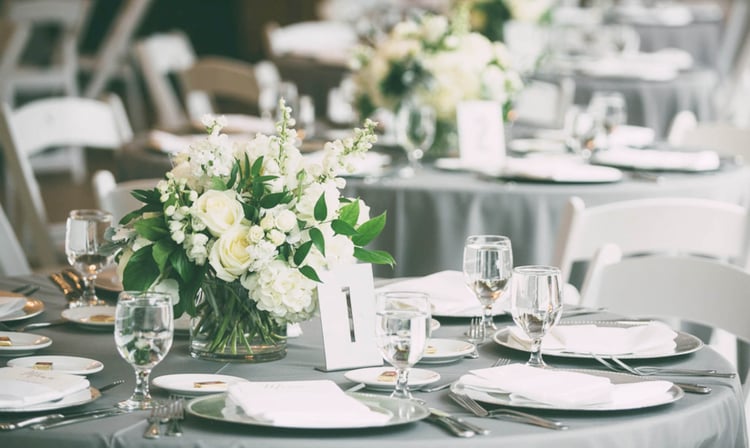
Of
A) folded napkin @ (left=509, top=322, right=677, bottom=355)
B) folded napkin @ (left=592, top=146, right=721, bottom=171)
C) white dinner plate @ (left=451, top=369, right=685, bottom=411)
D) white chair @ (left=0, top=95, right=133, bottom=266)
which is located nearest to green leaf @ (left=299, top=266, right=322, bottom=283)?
white dinner plate @ (left=451, top=369, right=685, bottom=411)

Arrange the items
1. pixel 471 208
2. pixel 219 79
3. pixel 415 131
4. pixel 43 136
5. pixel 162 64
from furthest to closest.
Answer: pixel 162 64
pixel 219 79
pixel 43 136
pixel 415 131
pixel 471 208

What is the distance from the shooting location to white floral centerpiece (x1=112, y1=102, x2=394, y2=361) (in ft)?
6.02

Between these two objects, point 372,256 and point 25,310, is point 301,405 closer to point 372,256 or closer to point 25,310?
point 372,256

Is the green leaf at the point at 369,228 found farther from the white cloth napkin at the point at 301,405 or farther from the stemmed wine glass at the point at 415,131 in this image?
the stemmed wine glass at the point at 415,131

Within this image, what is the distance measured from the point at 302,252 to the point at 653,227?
53.1 inches

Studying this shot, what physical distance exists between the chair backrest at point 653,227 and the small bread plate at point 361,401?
132 cm

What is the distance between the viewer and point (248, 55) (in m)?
11.9

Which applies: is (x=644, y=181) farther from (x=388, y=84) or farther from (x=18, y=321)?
(x=18, y=321)

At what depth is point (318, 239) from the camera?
1854 millimetres

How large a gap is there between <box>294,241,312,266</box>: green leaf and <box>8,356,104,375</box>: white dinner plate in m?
0.32

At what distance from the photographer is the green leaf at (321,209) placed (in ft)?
6.09

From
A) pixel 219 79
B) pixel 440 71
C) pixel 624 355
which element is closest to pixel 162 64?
pixel 219 79

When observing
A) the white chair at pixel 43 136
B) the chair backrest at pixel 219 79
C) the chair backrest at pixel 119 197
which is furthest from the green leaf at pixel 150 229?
the chair backrest at pixel 219 79

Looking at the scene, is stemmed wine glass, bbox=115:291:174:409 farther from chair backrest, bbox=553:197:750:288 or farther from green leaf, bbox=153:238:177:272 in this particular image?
chair backrest, bbox=553:197:750:288
